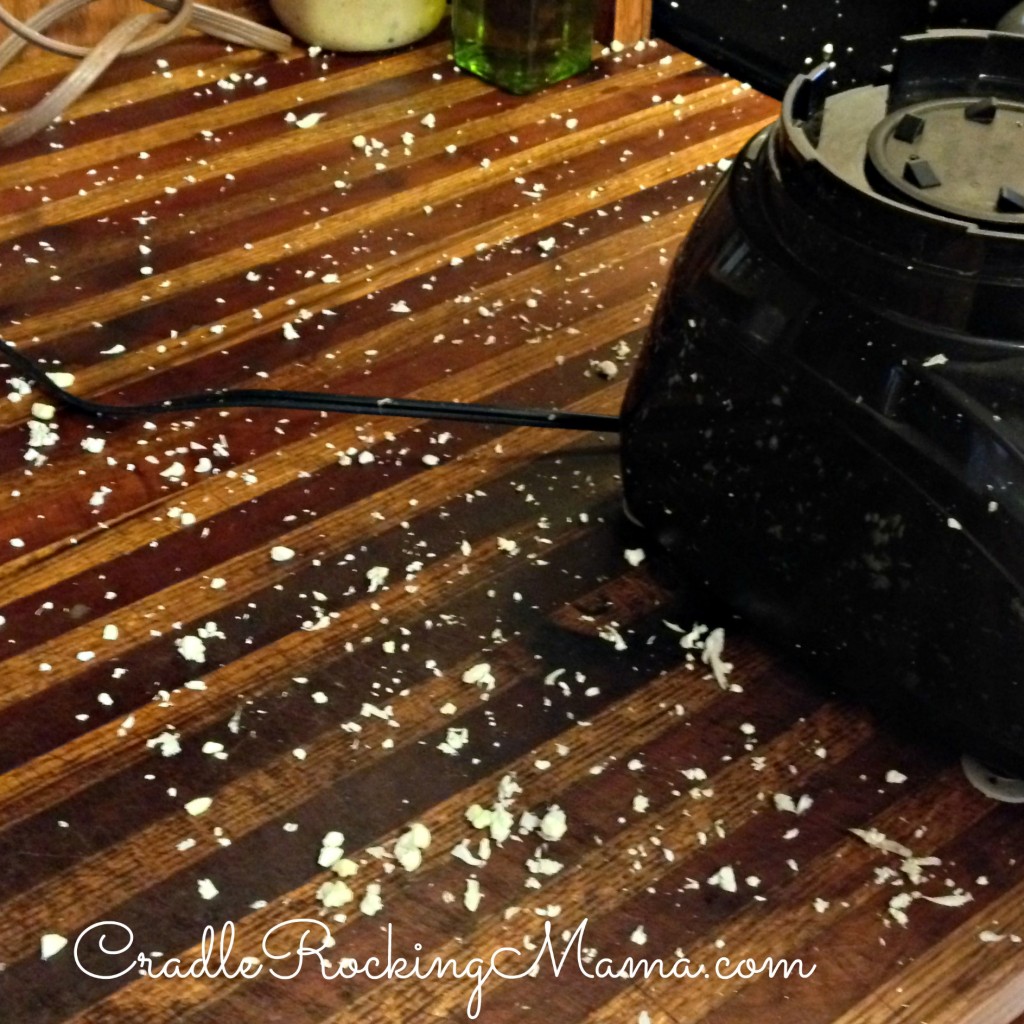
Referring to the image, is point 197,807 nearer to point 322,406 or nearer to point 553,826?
point 553,826

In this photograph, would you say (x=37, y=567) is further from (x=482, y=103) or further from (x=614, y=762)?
(x=482, y=103)

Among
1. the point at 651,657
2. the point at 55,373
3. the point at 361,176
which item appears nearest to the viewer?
the point at 651,657

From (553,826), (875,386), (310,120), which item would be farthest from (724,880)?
(310,120)

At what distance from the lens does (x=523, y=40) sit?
0.97m

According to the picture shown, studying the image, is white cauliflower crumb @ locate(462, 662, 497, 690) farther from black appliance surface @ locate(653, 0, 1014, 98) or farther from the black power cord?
black appliance surface @ locate(653, 0, 1014, 98)

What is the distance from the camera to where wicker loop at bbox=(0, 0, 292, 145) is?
92 centimetres

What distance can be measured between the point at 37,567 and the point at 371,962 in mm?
267

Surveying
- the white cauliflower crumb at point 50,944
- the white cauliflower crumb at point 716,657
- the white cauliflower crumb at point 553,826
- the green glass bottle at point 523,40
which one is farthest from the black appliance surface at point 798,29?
the white cauliflower crumb at point 50,944

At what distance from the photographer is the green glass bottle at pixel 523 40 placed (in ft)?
3.17

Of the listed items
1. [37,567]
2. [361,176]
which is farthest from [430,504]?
[361,176]

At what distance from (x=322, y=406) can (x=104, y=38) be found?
46 centimetres

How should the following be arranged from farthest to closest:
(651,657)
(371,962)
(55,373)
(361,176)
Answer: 1. (361,176)
2. (55,373)
3. (651,657)
4. (371,962)

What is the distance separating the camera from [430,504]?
2.19 feet

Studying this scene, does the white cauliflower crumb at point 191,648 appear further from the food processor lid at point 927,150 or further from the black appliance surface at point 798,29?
the black appliance surface at point 798,29
